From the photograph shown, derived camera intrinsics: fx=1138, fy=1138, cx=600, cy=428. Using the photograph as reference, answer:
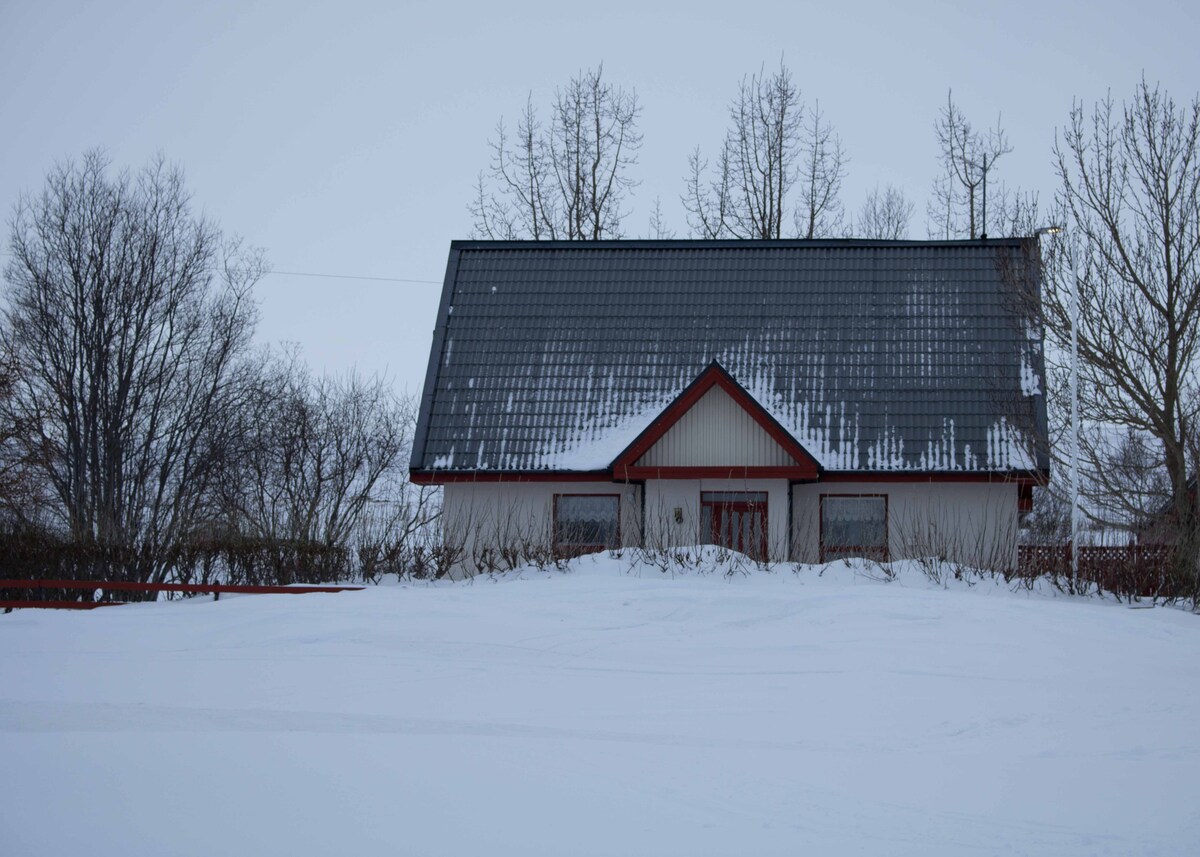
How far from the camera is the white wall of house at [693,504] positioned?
2122 cm

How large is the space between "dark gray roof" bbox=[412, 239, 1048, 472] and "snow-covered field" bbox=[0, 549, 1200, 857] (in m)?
7.64

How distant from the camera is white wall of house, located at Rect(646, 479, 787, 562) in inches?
835

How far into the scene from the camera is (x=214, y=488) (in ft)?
104

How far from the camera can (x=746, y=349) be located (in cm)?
2408

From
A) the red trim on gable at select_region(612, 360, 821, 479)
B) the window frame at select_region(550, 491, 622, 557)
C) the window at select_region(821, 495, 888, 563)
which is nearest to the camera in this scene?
the window frame at select_region(550, 491, 622, 557)

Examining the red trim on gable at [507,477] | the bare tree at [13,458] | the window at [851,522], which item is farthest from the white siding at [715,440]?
the bare tree at [13,458]

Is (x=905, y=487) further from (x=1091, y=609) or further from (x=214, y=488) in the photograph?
(x=214, y=488)

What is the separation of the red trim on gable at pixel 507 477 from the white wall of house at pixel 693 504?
91cm

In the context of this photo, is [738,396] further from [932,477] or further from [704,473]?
[932,477]

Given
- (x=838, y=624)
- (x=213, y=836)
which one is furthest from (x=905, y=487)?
(x=213, y=836)

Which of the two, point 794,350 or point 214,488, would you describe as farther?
point 214,488

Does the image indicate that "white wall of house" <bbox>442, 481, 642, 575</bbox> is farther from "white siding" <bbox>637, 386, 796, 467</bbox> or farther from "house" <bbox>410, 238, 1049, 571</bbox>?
"white siding" <bbox>637, 386, 796, 467</bbox>

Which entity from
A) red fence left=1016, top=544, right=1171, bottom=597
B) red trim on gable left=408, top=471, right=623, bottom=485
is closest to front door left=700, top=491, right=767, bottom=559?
red trim on gable left=408, top=471, right=623, bottom=485

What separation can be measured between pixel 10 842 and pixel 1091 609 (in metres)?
12.2
